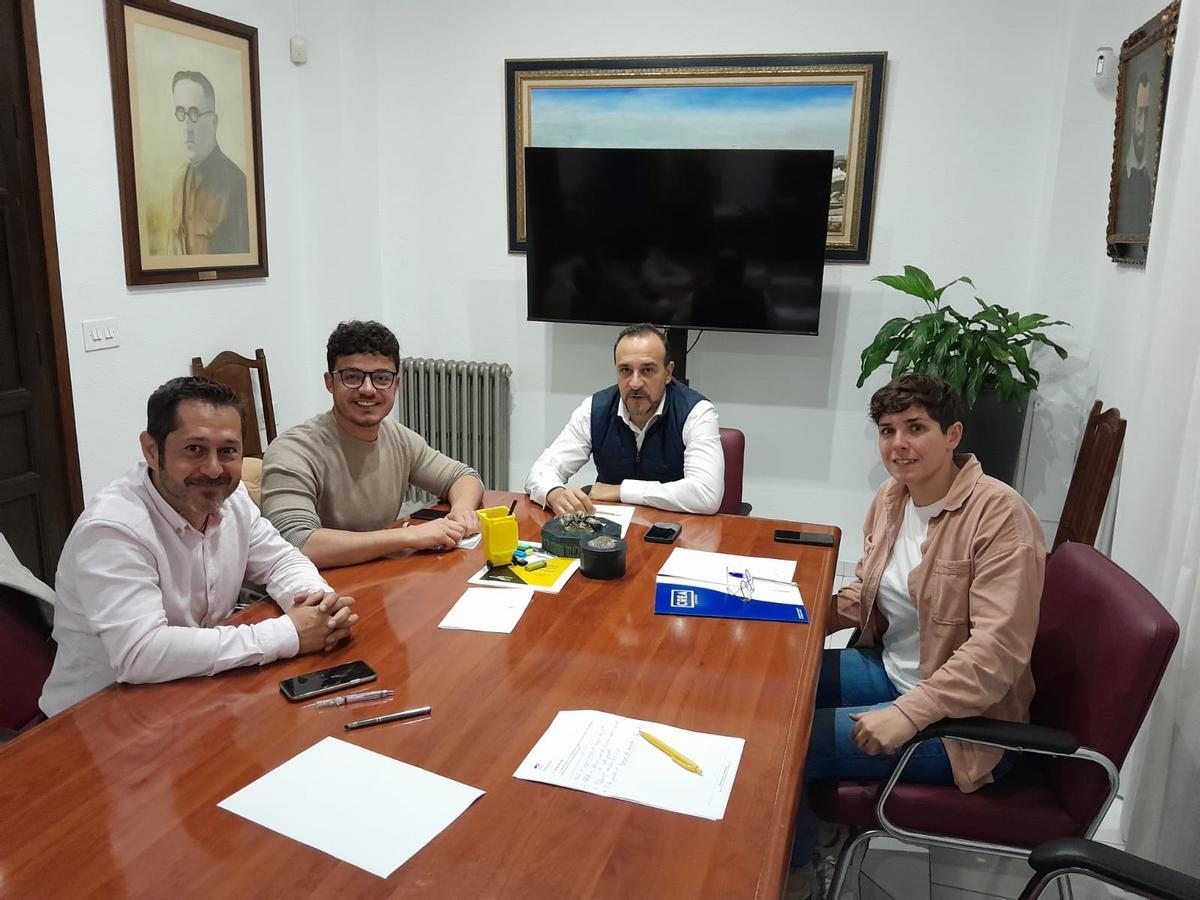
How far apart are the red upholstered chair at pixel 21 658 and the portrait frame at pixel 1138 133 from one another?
9.90 feet

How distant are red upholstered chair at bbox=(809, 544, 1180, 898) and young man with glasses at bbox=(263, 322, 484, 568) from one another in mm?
1093

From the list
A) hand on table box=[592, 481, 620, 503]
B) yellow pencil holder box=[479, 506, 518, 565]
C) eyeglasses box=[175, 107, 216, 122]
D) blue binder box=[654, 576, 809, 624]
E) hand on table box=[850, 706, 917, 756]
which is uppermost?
eyeglasses box=[175, 107, 216, 122]

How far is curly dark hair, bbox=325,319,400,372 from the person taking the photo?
219 centimetres

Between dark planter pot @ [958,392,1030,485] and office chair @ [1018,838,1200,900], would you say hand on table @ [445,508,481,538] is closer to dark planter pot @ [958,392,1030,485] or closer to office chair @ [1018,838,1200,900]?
office chair @ [1018,838,1200,900]

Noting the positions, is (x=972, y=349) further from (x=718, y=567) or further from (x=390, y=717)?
Answer: (x=390, y=717)

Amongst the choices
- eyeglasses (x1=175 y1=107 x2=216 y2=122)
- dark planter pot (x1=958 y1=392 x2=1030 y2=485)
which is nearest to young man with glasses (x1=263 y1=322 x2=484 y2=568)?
eyeglasses (x1=175 y1=107 x2=216 y2=122)

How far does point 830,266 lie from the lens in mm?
3957

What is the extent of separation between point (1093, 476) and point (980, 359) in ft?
2.02

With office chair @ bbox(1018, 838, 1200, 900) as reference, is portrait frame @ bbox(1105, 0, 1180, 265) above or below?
above

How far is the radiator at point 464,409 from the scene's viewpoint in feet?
14.5

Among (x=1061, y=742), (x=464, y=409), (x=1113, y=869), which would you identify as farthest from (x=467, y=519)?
(x=464, y=409)

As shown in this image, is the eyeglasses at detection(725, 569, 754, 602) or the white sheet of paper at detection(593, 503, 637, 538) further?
the white sheet of paper at detection(593, 503, 637, 538)

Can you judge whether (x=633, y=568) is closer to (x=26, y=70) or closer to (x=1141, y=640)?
(x=1141, y=640)

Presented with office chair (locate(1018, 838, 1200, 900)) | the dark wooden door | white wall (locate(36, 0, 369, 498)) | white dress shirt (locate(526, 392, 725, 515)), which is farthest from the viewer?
white wall (locate(36, 0, 369, 498))
